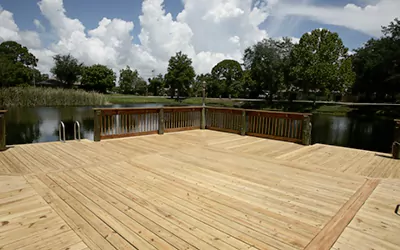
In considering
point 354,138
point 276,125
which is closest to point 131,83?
point 354,138

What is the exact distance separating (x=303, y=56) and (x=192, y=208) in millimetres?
26294

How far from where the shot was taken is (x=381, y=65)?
27.8 m

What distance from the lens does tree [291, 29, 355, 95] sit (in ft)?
78.2

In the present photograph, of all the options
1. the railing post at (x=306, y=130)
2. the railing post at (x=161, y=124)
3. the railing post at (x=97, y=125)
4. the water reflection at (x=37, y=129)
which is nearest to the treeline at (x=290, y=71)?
the railing post at (x=306, y=130)

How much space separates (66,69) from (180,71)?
66.9ft

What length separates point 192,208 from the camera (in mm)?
2613

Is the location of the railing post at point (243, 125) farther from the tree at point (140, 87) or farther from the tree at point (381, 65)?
the tree at point (140, 87)

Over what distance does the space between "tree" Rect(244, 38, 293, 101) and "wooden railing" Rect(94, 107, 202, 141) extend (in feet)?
73.7

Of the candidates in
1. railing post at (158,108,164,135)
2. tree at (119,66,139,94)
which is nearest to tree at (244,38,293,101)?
railing post at (158,108,164,135)

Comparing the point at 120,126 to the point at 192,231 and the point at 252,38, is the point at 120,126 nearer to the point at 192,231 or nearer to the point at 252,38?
the point at 192,231

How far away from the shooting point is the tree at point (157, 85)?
48.3 meters

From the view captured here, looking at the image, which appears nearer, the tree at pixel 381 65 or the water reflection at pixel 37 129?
the water reflection at pixel 37 129

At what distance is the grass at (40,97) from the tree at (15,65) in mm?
12814

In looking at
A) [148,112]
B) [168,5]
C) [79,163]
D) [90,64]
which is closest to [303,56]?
[168,5]
